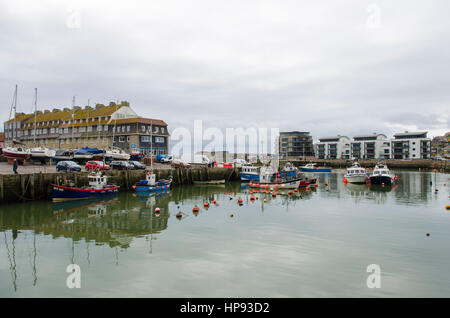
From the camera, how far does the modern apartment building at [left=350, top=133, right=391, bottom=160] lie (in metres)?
156

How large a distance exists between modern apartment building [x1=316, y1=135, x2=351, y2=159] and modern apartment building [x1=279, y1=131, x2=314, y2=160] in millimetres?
5639

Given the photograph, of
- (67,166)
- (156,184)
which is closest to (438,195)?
(156,184)

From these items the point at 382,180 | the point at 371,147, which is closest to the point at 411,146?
the point at 371,147

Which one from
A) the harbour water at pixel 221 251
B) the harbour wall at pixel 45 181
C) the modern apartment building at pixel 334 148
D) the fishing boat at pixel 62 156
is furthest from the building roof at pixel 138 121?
the modern apartment building at pixel 334 148

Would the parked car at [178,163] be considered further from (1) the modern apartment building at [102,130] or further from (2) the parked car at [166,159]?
(1) the modern apartment building at [102,130]

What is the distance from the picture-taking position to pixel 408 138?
149500 millimetres

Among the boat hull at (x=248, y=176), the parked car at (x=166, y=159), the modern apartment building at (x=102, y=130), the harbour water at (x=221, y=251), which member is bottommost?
the harbour water at (x=221, y=251)

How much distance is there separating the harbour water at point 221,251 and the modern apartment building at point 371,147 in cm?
13605

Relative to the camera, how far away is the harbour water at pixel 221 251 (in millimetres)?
13164

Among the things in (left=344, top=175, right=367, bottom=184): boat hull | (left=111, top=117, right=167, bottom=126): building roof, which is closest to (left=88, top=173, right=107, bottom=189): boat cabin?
(left=111, top=117, right=167, bottom=126): building roof

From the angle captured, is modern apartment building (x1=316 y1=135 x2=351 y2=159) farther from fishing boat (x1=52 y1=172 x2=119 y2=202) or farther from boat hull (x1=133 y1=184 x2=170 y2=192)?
fishing boat (x1=52 y1=172 x2=119 y2=202)

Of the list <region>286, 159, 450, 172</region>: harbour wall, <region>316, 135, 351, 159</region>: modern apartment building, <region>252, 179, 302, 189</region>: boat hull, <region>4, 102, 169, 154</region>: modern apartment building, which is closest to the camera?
<region>252, 179, 302, 189</region>: boat hull

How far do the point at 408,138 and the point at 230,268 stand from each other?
161689 millimetres
